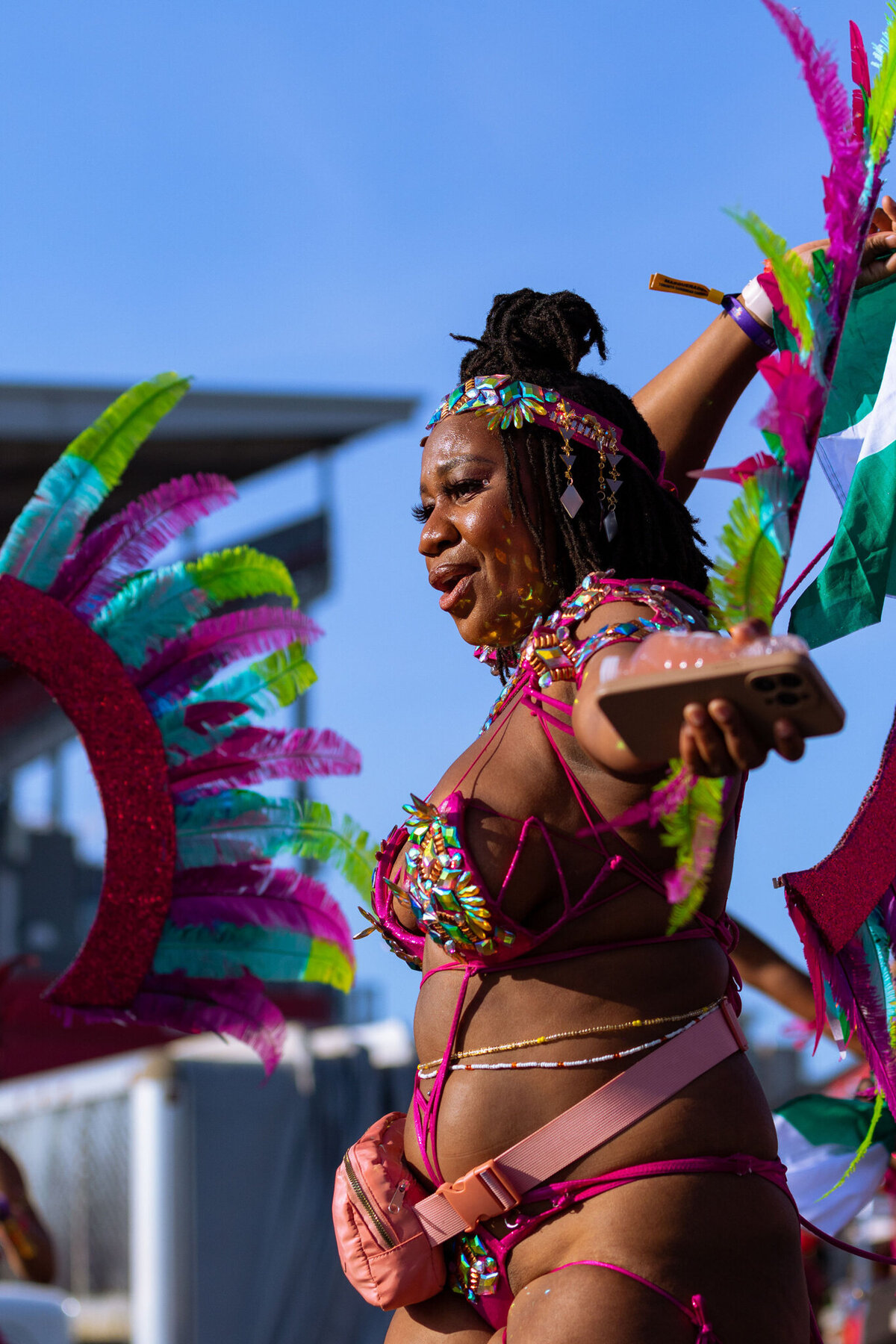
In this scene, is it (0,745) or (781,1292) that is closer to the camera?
Answer: (781,1292)

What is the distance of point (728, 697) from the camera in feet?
4.22

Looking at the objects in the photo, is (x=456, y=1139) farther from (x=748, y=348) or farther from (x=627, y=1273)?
(x=748, y=348)

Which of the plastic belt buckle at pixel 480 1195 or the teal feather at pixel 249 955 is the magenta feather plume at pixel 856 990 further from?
the teal feather at pixel 249 955

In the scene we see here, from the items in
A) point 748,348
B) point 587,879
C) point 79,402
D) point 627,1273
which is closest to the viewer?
point 627,1273

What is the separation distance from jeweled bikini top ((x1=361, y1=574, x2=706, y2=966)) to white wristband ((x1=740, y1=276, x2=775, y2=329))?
69cm

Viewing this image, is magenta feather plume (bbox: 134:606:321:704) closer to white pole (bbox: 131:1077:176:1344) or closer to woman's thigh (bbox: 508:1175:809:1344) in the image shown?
woman's thigh (bbox: 508:1175:809:1344)

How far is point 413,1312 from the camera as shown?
188 centimetres

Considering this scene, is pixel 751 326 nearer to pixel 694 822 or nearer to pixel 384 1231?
pixel 694 822

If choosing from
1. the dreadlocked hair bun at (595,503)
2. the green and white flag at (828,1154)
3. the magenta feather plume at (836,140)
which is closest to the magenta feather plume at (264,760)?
the dreadlocked hair bun at (595,503)

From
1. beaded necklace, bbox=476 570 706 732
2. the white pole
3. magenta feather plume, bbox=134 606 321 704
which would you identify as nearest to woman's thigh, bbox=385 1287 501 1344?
beaded necklace, bbox=476 570 706 732

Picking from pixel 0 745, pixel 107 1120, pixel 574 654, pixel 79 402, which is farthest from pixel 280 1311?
pixel 0 745

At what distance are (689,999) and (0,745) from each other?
16.0 metres

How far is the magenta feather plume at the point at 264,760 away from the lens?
111 inches

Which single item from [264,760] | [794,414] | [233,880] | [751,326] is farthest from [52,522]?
[794,414]
